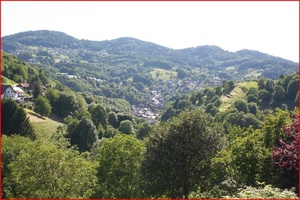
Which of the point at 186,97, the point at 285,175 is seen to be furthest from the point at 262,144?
the point at 186,97

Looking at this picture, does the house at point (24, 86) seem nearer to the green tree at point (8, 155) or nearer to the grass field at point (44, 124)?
the grass field at point (44, 124)

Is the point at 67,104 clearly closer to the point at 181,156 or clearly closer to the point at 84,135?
the point at 84,135

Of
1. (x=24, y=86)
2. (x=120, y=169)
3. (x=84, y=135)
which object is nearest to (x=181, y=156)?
(x=120, y=169)

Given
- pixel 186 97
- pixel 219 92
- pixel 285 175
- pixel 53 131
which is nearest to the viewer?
pixel 285 175

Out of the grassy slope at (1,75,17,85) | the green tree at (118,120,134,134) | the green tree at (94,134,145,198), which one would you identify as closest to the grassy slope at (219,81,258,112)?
the green tree at (118,120,134,134)

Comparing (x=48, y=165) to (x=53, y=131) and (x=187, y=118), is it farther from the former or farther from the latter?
(x=53, y=131)

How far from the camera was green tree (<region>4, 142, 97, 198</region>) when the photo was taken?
1006 inches

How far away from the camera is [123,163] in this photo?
28.5 m

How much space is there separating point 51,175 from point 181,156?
36.4 feet

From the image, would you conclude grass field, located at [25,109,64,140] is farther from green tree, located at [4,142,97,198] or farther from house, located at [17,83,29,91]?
green tree, located at [4,142,97,198]

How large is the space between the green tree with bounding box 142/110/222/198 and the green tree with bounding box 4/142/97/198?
5776mm

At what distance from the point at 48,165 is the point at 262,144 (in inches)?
687

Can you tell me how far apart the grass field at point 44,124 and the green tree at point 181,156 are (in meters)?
49.8

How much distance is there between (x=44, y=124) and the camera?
7994 centimetres
